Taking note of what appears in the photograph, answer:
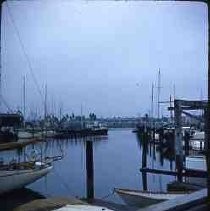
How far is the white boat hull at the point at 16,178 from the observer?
2345 cm

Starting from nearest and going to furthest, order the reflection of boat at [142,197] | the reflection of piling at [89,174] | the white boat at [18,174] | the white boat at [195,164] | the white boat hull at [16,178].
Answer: the reflection of boat at [142,197]
the reflection of piling at [89,174]
the white boat at [195,164]
the white boat hull at [16,178]
the white boat at [18,174]

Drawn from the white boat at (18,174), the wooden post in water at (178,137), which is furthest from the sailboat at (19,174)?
the wooden post in water at (178,137)

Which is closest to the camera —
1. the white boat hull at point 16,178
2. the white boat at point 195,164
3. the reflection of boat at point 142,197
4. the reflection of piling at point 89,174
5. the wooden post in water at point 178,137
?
the reflection of boat at point 142,197

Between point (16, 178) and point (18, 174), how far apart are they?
27 cm

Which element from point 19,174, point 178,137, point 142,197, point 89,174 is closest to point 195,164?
point 178,137

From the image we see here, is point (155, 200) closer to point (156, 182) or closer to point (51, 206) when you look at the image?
point (51, 206)

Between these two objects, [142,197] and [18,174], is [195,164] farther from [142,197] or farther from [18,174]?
[18,174]

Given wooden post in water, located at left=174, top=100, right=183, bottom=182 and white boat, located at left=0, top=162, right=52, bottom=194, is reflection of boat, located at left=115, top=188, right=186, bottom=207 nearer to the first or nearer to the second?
wooden post in water, located at left=174, top=100, right=183, bottom=182

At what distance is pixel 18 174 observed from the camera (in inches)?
967

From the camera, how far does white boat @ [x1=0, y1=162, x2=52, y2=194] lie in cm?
2356

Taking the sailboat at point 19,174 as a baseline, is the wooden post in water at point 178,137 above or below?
above

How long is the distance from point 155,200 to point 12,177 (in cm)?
1040

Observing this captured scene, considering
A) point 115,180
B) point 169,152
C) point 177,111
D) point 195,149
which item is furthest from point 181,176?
point 169,152

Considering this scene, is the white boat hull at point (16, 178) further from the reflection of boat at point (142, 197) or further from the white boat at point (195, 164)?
the white boat at point (195, 164)
